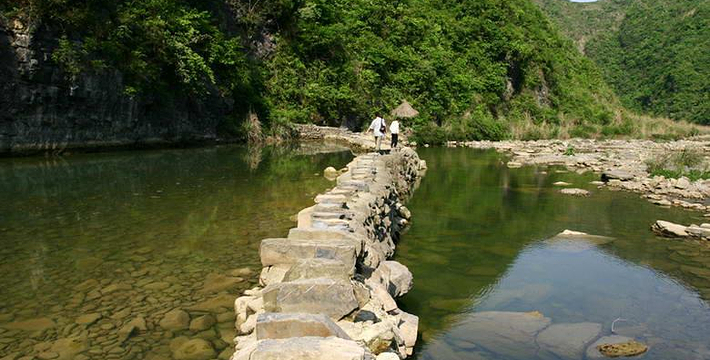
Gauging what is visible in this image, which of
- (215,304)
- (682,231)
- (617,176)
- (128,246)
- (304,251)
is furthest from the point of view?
(617,176)

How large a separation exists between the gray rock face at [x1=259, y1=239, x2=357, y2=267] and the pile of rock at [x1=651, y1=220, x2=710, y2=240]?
7.34 m

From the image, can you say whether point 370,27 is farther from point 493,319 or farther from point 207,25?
point 493,319

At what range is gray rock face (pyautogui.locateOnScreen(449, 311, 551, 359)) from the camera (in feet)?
16.5

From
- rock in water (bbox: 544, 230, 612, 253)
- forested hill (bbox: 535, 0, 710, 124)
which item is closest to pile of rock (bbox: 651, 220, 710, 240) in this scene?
rock in water (bbox: 544, 230, 612, 253)

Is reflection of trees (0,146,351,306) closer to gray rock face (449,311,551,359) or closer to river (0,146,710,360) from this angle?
river (0,146,710,360)

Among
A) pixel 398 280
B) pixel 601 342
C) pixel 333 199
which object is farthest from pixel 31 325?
pixel 601 342

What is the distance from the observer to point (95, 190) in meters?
11.5

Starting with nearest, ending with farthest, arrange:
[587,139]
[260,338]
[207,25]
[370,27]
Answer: [260,338] → [207,25] → [370,27] → [587,139]

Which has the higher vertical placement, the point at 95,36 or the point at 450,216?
the point at 95,36

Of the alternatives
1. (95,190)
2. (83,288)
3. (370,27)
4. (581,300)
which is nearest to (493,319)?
(581,300)

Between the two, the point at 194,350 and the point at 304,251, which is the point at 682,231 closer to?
the point at 304,251

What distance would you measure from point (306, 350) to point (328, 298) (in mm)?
993

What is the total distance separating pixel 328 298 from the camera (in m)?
4.11

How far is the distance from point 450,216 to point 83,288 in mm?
7379
